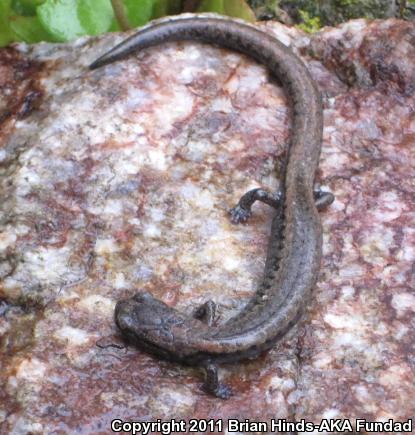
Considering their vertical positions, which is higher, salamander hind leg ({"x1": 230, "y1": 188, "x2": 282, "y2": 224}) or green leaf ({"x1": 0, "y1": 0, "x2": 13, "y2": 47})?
green leaf ({"x1": 0, "y1": 0, "x2": 13, "y2": 47})

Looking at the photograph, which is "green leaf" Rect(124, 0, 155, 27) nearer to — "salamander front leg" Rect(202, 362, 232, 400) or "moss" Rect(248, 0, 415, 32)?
"moss" Rect(248, 0, 415, 32)

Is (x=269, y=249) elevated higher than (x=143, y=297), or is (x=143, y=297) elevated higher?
(x=143, y=297)

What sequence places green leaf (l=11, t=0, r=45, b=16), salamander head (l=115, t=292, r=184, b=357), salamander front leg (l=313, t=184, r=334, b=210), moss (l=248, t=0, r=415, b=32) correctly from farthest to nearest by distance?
moss (l=248, t=0, r=415, b=32) → green leaf (l=11, t=0, r=45, b=16) → salamander front leg (l=313, t=184, r=334, b=210) → salamander head (l=115, t=292, r=184, b=357)

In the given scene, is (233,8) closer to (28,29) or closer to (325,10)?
(325,10)

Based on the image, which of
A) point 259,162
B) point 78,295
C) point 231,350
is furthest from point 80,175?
point 231,350

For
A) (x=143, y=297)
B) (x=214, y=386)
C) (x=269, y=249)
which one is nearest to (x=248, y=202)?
(x=269, y=249)

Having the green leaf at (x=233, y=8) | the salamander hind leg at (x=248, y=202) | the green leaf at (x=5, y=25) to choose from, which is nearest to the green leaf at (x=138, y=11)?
the green leaf at (x=233, y=8)

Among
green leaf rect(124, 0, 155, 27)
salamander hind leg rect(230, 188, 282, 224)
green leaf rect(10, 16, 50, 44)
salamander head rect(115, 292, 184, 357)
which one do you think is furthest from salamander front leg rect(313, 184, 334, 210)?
green leaf rect(10, 16, 50, 44)
